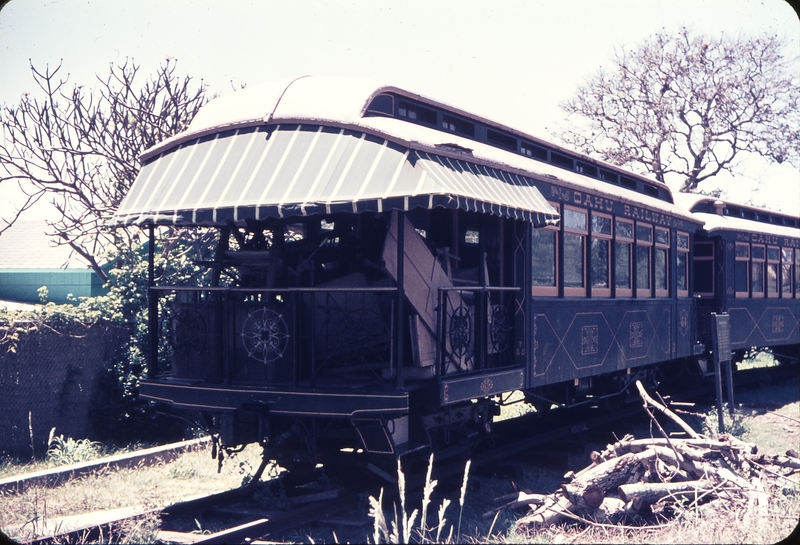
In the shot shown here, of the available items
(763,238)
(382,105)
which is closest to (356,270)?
(382,105)

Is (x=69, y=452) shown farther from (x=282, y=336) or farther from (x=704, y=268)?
(x=704, y=268)

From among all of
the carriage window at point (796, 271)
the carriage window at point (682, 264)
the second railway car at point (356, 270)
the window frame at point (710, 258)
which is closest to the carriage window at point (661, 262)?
the carriage window at point (682, 264)

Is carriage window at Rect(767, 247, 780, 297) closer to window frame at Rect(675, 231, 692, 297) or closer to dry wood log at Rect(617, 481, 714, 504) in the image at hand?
window frame at Rect(675, 231, 692, 297)

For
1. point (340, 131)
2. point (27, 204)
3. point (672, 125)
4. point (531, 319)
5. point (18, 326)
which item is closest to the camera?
point (340, 131)

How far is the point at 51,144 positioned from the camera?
1173 centimetres

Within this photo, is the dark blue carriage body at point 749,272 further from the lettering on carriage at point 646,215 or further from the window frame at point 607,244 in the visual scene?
the window frame at point 607,244

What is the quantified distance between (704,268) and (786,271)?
360 cm

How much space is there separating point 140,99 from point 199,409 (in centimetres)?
734

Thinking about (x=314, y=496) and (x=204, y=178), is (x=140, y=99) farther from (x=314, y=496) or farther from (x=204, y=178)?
(x=314, y=496)

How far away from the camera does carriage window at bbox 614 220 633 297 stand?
953 centimetres

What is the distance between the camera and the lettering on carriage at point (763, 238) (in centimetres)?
1414

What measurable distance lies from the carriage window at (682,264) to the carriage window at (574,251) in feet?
11.4

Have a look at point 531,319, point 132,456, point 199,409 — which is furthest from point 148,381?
point 531,319

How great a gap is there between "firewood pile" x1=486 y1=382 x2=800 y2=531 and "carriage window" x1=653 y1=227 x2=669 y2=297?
4.22 m
